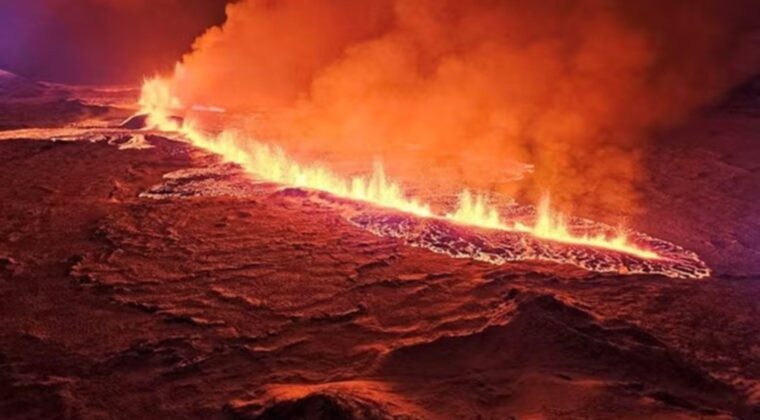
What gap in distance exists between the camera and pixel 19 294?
16.0 ft

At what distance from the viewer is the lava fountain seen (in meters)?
5.68

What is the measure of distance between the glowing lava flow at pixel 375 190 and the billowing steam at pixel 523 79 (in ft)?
3.84

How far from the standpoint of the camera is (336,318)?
4512mm

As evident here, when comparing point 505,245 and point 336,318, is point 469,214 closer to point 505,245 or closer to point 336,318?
point 505,245

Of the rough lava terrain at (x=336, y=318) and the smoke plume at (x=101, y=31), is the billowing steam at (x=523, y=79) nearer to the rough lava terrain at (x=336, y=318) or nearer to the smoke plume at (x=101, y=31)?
the rough lava terrain at (x=336, y=318)

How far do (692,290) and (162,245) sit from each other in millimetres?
4748

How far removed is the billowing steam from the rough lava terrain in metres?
3.40

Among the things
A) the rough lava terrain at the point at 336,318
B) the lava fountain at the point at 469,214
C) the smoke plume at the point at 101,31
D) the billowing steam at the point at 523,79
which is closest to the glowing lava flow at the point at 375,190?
the lava fountain at the point at 469,214

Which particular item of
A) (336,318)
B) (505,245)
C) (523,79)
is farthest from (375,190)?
(523,79)

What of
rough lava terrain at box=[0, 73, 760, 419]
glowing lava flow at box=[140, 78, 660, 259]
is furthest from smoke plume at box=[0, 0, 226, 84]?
rough lava terrain at box=[0, 73, 760, 419]

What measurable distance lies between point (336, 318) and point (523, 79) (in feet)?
25.3

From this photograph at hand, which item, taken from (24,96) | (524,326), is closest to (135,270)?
(524,326)

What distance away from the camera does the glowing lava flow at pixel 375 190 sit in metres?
6.27

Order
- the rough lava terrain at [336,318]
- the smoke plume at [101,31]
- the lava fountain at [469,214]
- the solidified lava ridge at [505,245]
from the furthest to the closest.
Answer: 1. the smoke plume at [101,31]
2. the lava fountain at [469,214]
3. the solidified lava ridge at [505,245]
4. the rough lava terrain at [336,318]
